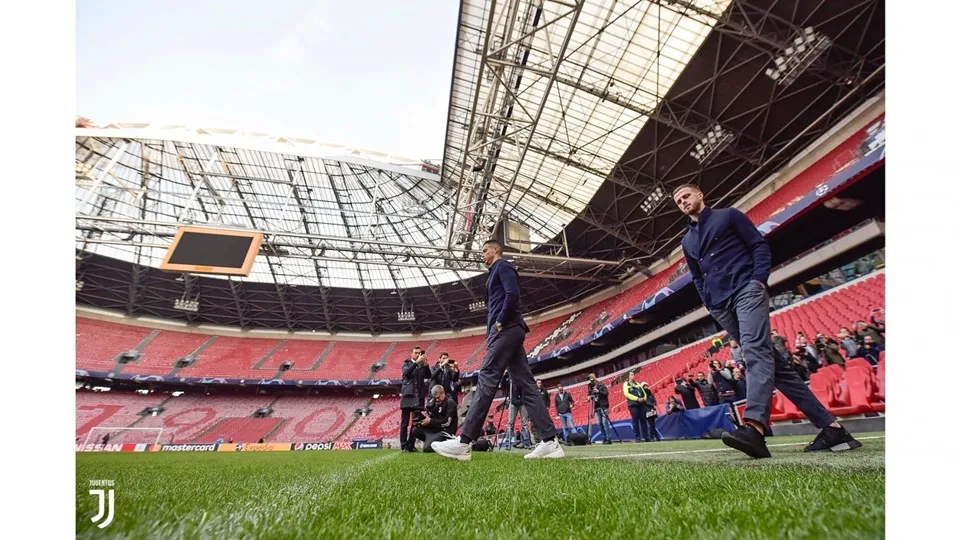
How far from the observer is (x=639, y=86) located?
1247 cm

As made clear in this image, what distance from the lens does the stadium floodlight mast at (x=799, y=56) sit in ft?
33.1

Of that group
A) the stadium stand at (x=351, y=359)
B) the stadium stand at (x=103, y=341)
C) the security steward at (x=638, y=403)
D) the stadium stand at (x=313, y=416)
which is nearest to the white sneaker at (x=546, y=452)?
→ the security steward at (x=638, y=403)

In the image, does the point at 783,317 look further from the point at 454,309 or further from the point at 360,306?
the point at 360,306

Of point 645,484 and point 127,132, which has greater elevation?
point 127,132

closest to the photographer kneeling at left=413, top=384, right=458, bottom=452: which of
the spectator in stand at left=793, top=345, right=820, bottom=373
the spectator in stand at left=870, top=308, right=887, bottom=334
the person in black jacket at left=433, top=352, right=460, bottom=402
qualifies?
the person in black jacket at left=433, top=352, right=460, bottom=402

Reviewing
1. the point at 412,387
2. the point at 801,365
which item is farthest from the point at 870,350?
the point at 412,387

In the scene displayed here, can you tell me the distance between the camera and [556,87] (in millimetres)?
13094

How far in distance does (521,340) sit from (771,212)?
14796 millimetres

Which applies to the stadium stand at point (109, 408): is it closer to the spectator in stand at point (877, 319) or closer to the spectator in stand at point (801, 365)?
the spectator in stand at point (801, 365)

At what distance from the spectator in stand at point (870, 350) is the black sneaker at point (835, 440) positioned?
5960 mm

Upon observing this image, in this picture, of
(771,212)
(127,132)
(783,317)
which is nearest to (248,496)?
(783,317)

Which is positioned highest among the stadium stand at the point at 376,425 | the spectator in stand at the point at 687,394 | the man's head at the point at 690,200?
the man's head at the point at 690,200

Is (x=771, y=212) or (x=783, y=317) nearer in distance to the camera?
(x=783, y=317)
